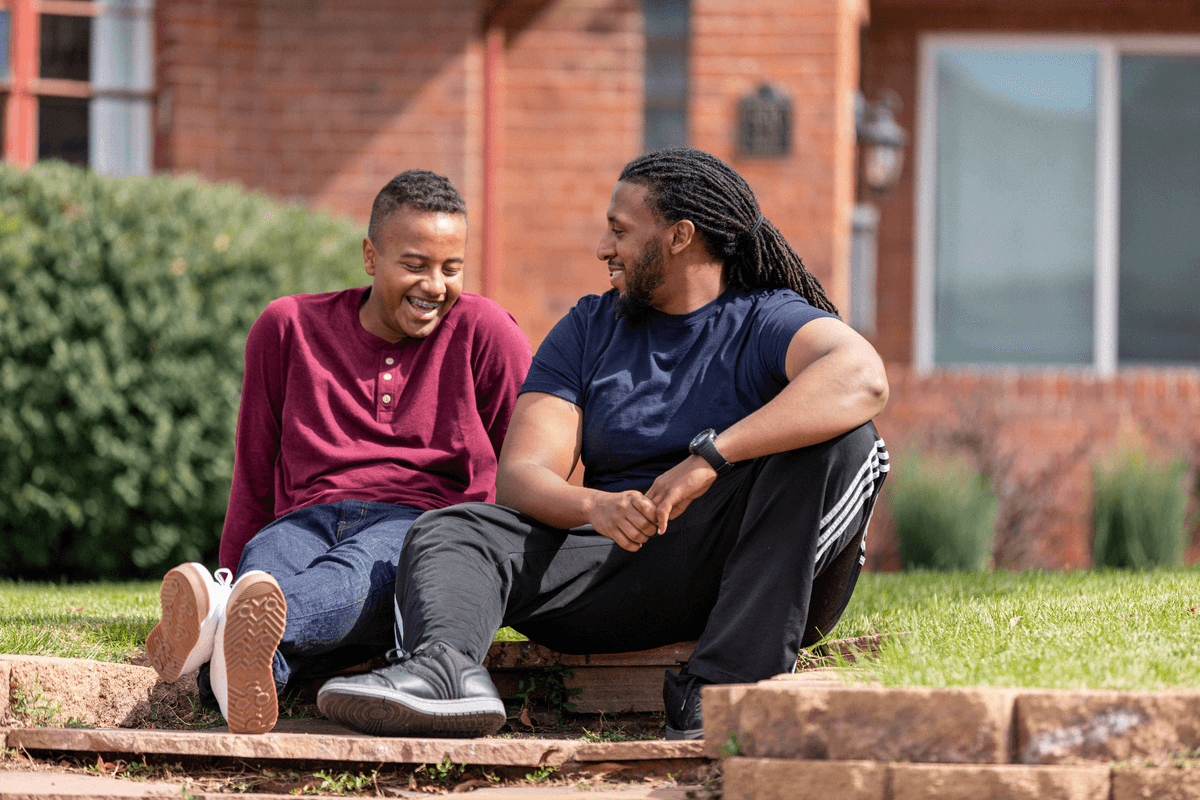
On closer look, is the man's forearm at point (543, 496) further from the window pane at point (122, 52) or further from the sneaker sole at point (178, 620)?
the window pane at point (122, 52)

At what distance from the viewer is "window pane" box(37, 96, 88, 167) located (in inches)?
321

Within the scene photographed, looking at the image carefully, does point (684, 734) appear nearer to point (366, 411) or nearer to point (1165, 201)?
point (366, 411)

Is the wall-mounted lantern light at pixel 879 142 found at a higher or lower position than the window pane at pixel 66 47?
lower

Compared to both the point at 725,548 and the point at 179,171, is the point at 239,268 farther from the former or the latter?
the point at 725,548

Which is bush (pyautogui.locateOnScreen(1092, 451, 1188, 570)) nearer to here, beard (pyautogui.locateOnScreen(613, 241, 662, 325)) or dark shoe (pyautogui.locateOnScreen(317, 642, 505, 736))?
beard (pyautogui.locateOnScreen(613, 241, 662, 325))

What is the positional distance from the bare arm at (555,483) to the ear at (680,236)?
476 mm

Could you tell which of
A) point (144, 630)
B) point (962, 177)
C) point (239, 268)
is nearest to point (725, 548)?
point (144, 630)

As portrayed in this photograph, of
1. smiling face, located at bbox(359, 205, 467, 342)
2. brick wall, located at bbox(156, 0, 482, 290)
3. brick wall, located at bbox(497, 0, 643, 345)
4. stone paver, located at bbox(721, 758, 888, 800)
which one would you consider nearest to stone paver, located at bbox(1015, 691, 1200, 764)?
stone paver, located at bbox(721, 758, 888, 800)

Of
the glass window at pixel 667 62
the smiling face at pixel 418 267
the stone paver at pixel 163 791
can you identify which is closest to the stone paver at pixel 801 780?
the stone paver at pixel 163 791

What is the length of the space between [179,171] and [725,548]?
5809 millimetres

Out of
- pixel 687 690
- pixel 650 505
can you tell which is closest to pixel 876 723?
pixel 687 690

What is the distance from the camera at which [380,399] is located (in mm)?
3691

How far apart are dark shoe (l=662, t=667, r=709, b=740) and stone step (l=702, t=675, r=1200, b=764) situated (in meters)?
A: 0.52

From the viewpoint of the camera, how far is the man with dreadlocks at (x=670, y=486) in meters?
2.86
